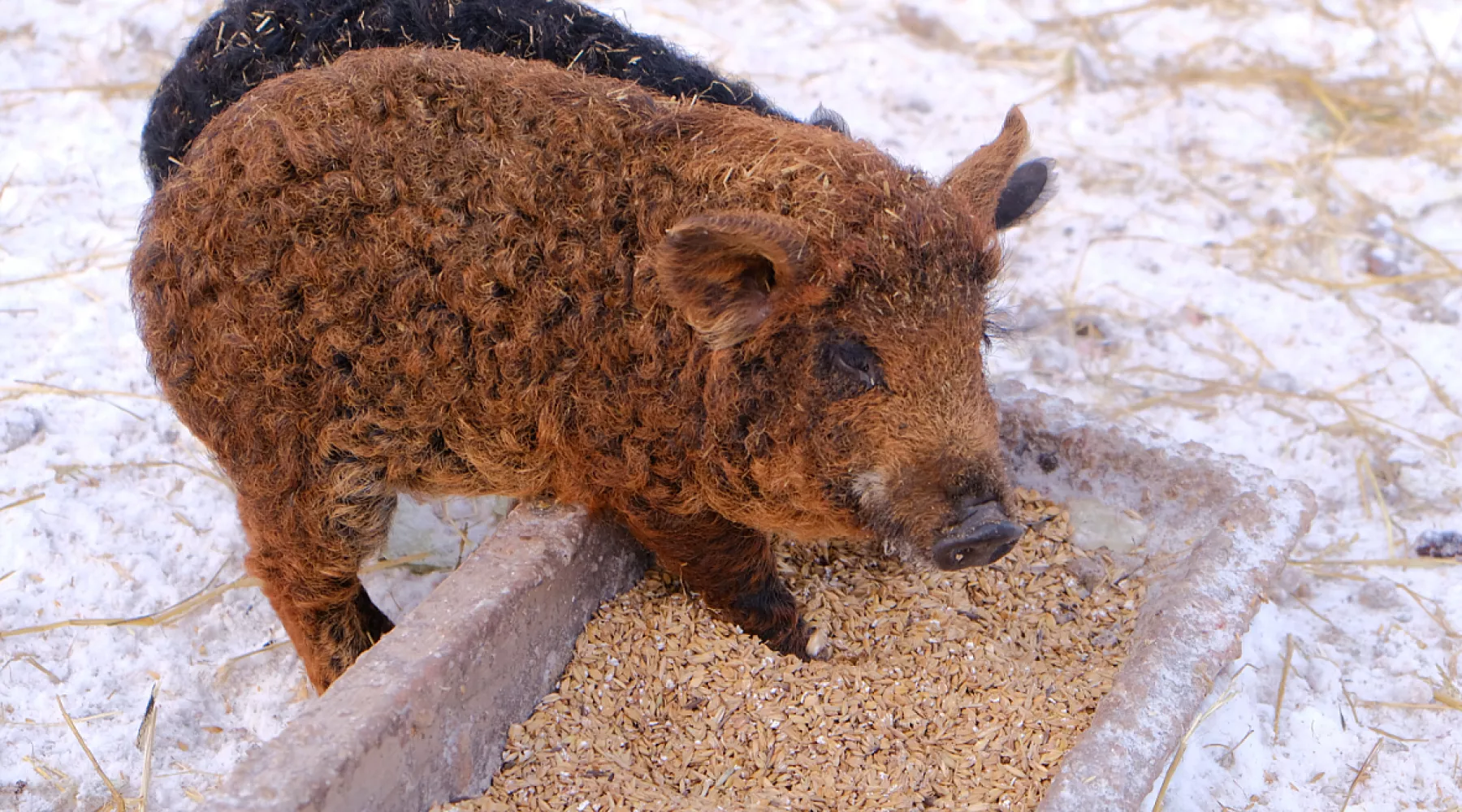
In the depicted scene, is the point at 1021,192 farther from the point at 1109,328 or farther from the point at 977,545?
the point at 1109,328

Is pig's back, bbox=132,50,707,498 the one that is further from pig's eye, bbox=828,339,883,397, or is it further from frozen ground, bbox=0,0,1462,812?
frozen ground, bbox=0,0,1462,812

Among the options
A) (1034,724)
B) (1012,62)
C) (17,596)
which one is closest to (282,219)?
(17,596)

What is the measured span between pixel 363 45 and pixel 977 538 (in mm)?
1935

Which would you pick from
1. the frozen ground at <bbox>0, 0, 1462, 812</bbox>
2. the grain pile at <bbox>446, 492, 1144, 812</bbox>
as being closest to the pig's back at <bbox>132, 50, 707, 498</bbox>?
the grain pile at <bbox>446, 492, 1144, 812</bbox>

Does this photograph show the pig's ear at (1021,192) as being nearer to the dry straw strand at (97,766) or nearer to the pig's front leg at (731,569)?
the pig's front leg at (731,569)

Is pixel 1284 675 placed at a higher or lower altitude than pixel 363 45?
lower

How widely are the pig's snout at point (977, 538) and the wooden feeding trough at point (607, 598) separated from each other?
0.43 m

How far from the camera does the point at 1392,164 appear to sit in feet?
18.9

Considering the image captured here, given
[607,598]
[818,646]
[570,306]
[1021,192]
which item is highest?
[1021,192]

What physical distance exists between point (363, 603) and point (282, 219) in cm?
109

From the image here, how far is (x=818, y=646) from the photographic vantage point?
3.20 meters

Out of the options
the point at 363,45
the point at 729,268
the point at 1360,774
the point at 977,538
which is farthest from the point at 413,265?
the point at 1360,774

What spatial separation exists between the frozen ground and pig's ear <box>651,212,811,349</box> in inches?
63.4

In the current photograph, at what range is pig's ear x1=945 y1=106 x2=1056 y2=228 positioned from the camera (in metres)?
2.79
